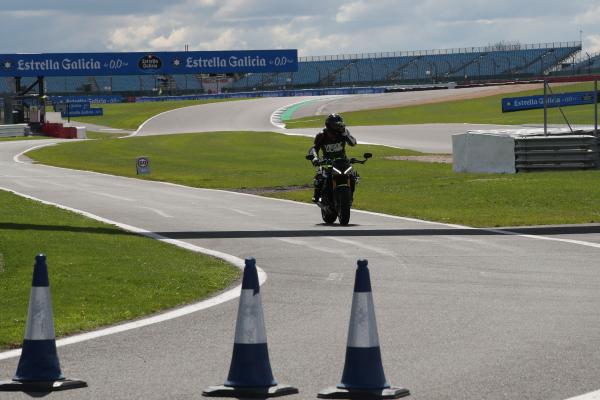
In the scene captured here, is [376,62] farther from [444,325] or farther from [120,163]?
[444,325]

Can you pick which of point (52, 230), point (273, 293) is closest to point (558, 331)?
point (273, 293)

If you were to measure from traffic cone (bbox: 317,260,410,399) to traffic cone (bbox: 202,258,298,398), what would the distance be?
31cm

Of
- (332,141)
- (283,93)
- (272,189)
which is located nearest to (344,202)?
(332,141)

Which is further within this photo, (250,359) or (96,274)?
(96,274)

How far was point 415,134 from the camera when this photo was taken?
60812 mm

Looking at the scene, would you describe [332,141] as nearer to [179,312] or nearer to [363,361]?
[179,312]

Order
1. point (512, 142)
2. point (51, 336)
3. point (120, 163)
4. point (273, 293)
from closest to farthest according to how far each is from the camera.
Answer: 1. point (51, 336)
2. point (273, 293)
3. point (512, 142)
4. point (120, 163)

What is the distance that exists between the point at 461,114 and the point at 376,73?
6429cm

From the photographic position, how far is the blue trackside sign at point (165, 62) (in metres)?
34.5

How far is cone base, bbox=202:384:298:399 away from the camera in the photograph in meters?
7.12

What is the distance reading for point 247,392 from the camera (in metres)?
7.17

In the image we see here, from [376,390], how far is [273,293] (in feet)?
15.3

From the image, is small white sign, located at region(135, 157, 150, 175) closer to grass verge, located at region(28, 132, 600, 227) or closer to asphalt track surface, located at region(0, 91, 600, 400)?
grass verge, located at region(28, 132, 600, 227)

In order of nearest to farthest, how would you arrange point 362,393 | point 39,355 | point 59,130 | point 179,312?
point 362,393 → point 39,355 → point 179,312 → point 59,130
